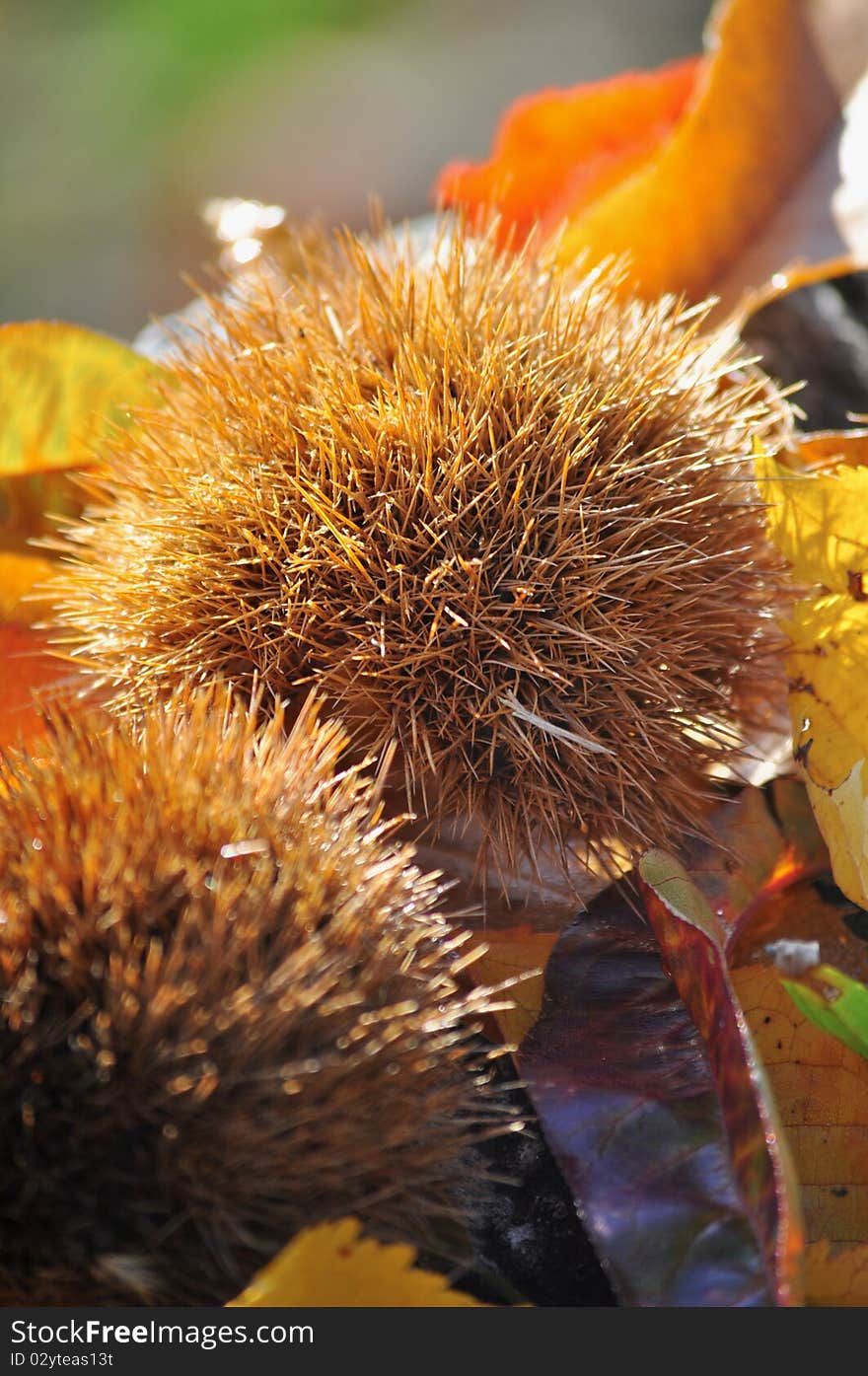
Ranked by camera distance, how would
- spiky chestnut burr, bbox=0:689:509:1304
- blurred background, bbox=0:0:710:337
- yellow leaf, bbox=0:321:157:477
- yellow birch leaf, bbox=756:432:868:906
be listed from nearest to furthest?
spiky chestnut burr, bbox=0:689:509:1304 → yellow birch leaf, bbox=756:432:868:906 → yellow leaf, bbox=0:321:157:477 → blurred background, bbox=0:0:710:337

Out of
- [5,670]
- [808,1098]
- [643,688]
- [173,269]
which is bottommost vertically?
[808,1098]

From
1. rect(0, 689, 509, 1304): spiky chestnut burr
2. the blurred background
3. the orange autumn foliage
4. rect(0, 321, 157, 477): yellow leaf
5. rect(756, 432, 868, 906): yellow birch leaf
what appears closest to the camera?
rect(0, 689, 509, 1304): spiky chestnut burr

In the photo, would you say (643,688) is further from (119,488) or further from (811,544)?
(119,488)

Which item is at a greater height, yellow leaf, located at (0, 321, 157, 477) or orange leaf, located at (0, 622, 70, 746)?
yellow leaf, located at (0, 321, 157, 477)

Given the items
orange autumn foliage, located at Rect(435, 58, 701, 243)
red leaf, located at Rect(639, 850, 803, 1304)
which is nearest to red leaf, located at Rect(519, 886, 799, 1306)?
red leaf, located at Rect(639, 850, 803, 1304)

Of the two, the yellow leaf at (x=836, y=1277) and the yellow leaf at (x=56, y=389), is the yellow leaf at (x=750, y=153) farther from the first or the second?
the yellow leaf at (x=836, y=1277)

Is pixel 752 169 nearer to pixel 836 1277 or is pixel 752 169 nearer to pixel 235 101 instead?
pixel 836 1277

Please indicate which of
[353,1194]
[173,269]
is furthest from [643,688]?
[173,269]

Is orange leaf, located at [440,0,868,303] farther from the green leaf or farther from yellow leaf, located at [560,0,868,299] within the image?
the green leaf
